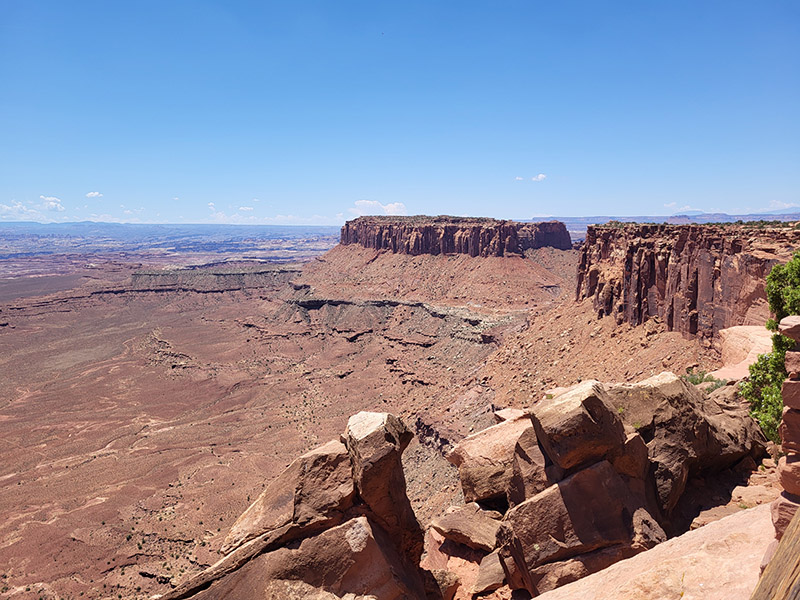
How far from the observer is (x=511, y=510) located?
13148 millimetres

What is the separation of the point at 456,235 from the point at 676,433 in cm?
10290

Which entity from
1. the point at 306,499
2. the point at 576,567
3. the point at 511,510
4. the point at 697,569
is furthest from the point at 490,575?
the point at 697,569

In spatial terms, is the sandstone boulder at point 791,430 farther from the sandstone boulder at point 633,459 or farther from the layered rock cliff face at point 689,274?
the layered rock cliff face at point 689,274

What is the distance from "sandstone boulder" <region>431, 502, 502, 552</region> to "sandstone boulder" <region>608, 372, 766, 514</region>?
5.15 metres

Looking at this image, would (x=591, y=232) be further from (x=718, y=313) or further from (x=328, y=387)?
(x=328, y=387)

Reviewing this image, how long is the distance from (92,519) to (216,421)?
22.3m

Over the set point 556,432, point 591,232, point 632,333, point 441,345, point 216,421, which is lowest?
point 216,421

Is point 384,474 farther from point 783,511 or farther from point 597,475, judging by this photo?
point 783,511

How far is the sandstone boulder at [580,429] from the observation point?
1234 cm

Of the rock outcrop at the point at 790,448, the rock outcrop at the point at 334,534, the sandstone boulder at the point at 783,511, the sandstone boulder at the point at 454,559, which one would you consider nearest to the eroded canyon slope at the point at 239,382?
the sandstone boulder at the point at 454,559

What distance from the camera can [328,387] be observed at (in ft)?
230

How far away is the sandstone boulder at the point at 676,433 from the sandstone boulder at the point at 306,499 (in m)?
8.24

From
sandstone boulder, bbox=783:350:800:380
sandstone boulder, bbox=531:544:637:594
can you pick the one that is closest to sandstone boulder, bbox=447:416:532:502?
sandstone boulder, bbox=531:544:637:594

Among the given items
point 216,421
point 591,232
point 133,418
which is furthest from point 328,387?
point 591,232
